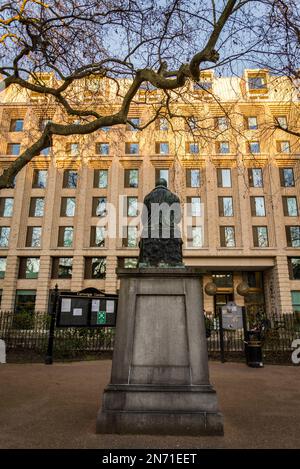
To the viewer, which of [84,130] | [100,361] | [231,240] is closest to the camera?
[84,130]

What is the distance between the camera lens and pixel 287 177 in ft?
108

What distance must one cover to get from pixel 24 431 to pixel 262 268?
102ft

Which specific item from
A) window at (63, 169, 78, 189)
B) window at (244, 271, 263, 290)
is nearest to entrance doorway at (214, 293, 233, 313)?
window at (244, 271, 263, 290)

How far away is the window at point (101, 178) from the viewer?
33.8m

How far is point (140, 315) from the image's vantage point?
172 inches

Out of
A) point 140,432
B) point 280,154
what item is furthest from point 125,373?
point 280,154

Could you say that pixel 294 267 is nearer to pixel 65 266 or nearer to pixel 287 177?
pixel 287 177

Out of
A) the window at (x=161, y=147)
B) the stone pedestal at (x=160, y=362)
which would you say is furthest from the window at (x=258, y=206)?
the stone pedestal at (x=160, y=362)

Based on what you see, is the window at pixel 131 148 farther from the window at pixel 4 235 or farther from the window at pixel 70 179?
the window at pixel 4 235

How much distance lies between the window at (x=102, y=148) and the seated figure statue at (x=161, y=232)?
99.8 feet

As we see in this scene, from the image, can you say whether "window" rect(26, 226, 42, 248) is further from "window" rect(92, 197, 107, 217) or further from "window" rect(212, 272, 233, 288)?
"window" rect(212, 272, 233, 288)

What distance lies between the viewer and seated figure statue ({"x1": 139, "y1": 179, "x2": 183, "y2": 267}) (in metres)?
4.95

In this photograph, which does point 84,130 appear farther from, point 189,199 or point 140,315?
point 189,199

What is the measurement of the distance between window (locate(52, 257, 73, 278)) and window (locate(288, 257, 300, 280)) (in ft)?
73.3
